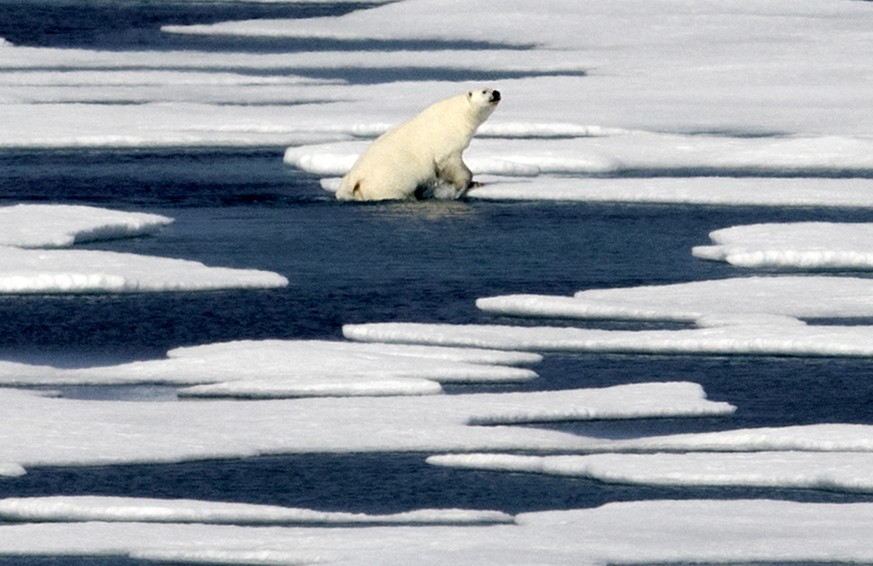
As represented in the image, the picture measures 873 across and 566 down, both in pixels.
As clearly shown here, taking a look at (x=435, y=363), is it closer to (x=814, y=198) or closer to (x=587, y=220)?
(x=587, y=220)

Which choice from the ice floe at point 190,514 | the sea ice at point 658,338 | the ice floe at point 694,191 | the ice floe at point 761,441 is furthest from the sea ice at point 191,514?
the ice floe at point 694,191

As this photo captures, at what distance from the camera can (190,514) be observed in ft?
20.9

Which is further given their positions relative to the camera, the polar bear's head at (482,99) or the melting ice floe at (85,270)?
the polar bear's head at (482,99)

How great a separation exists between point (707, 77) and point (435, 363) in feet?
39.9

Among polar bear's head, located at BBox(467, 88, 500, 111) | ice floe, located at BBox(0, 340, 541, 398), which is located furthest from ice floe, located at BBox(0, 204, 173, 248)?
ice floe, located at BBox(0, 340, 541, 398)

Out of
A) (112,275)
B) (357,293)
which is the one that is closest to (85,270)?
(112,275)

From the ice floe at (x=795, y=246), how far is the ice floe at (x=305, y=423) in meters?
3.03

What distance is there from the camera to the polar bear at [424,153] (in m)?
12.9

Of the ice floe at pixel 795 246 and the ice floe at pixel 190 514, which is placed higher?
the ice floe at pixel 190 514

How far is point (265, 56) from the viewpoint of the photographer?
2417 cm

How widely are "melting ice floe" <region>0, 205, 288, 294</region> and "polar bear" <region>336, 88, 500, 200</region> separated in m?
1.87

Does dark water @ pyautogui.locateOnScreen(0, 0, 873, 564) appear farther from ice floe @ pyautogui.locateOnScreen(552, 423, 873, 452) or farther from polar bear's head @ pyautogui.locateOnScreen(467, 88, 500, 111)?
polar bear's head @ pyautogui.locateOnScreen(467, 88, 500, 111)

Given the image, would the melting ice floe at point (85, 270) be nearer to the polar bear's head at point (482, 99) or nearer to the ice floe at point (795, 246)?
the ice floe at point (795, 246)

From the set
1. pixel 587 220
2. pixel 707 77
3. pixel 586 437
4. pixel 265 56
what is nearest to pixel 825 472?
pixel 586 437
